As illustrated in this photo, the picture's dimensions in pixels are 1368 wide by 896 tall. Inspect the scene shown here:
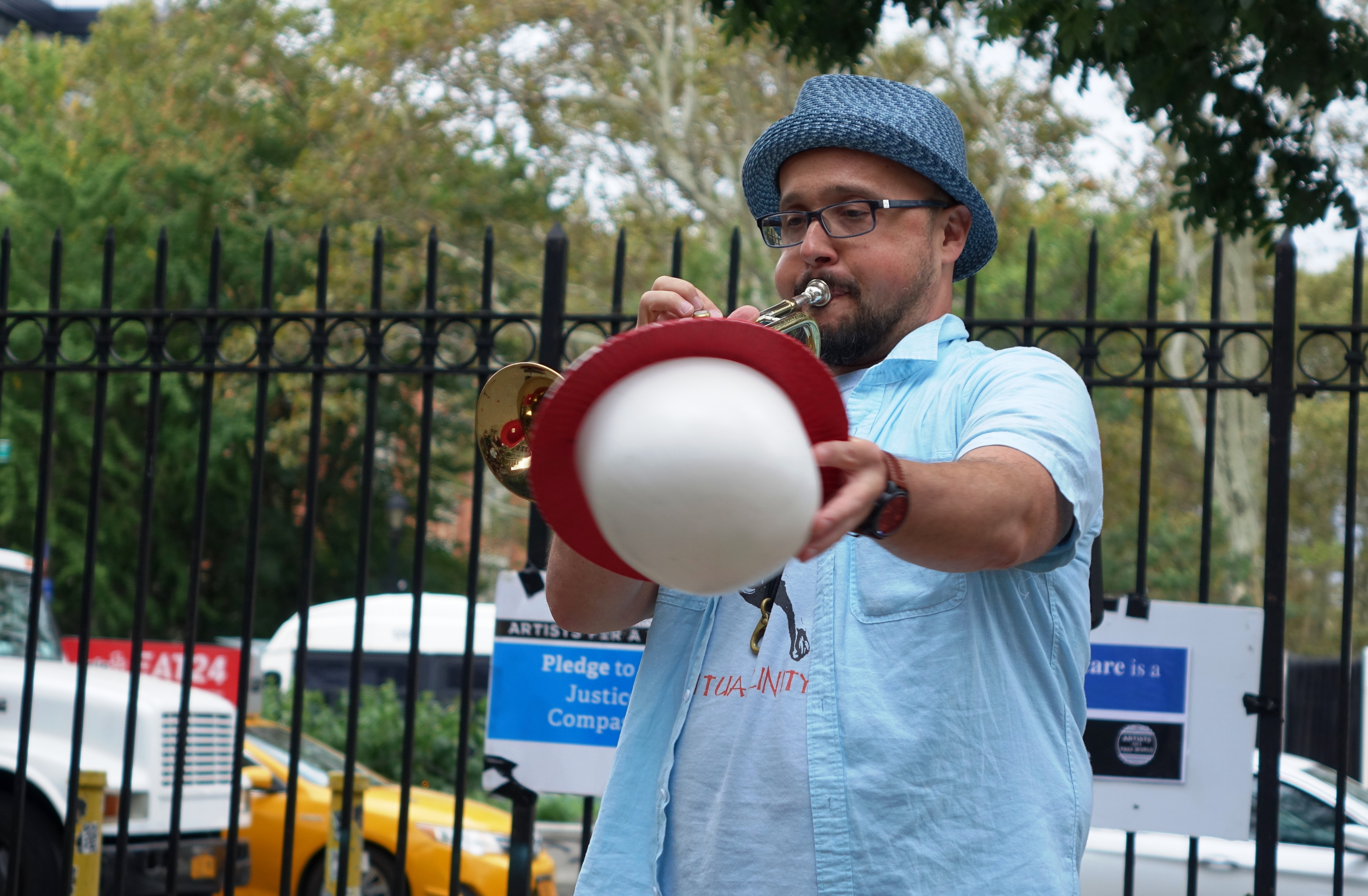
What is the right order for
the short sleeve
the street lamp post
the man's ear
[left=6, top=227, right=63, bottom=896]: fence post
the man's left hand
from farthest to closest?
the street lamp post, [left=6, top=227, right=63, bottom=896]: fence post, the man's ear, the short sleeve, the man's left hand

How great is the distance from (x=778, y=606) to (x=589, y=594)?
10.0 inches

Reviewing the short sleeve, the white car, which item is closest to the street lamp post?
the white car

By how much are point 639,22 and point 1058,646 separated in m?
14.2

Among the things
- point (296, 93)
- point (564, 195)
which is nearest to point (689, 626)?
point (564, 195)

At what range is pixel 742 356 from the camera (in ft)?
3.73

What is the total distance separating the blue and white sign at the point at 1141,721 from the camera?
12.0ft

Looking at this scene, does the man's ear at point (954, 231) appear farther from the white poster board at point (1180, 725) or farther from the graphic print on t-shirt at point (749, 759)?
the white poster board at point (1180, 725)

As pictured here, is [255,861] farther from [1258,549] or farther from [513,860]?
[1258,549]

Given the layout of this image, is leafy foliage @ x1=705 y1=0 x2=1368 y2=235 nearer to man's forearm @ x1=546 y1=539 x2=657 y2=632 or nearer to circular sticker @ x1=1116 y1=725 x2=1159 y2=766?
circular sticker @ x1=1116 y1=725 x2=1159 y2=766

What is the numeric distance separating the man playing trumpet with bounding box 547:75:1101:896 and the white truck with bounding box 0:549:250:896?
4.80 m

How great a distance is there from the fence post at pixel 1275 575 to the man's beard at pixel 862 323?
230 centimetres

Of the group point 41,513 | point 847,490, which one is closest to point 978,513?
point 847,490

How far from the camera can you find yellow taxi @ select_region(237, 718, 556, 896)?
7152mm

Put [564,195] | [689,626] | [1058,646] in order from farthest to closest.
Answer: [564,195], [689,626], [1058,646]
